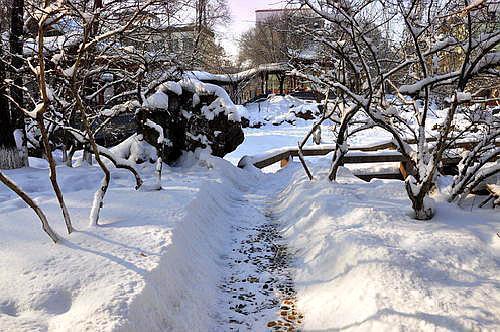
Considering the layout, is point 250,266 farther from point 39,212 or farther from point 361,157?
point 361,157

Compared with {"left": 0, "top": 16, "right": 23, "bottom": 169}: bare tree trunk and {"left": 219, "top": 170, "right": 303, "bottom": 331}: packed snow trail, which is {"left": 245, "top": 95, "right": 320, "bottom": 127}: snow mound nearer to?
{"left": 0, "top": 16, "right": 23, "bottom": 169}: bare tree trunk

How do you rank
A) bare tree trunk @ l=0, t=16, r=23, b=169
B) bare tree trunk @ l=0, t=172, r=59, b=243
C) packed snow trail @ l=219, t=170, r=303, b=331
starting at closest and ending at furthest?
bare tree trunk @ l=0, t=172, r=59, b=243 → packed snow trail @ l=219, t=170, r=303, b=331 → bare tree trunk @ l=0, t=16, r=23, b=169

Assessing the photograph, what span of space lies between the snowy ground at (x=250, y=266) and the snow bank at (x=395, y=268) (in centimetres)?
1

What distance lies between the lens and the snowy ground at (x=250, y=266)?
2.91 metres

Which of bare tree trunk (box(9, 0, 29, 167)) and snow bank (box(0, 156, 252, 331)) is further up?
bare tree trunk (box(9, 0, 29, 167))

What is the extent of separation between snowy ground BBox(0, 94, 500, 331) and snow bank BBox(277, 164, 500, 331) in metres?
0.01

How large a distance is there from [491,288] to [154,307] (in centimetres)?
274

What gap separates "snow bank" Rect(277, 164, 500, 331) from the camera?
301 centimetres

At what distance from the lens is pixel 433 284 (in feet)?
11.1

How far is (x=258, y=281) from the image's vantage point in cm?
448

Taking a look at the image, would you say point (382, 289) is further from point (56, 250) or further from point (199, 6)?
point (199, 6)

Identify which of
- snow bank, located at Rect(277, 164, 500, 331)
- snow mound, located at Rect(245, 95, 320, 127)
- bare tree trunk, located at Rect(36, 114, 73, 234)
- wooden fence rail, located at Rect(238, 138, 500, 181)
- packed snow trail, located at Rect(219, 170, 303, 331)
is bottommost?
packed snow trail, located at Rect(219, 170, 303, 331)

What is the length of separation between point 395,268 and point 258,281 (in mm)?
1562

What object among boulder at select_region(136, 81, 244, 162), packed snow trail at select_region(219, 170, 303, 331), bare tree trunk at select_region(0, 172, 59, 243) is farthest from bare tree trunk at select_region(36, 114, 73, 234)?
boulder at select_region(136, 81, 244, 162)
